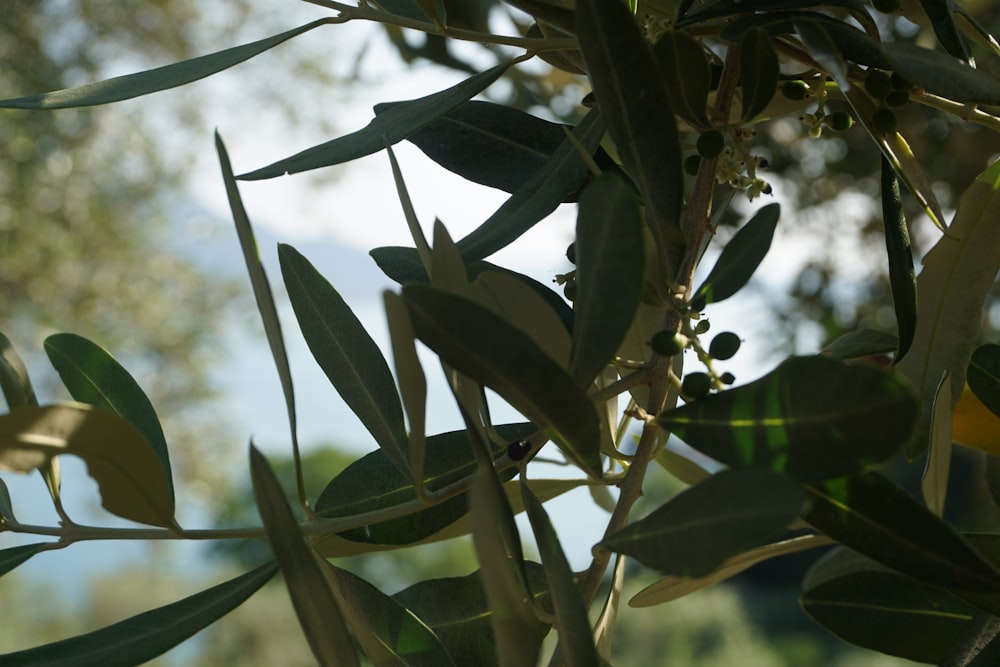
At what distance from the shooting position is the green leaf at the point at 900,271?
0.28 meters

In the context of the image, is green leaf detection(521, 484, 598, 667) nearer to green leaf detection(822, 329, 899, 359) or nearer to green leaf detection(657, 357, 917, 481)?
green leaf detection(657, 357, 917, 481)

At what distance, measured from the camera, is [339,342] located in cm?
30

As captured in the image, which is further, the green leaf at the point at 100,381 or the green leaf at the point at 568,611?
the green leaf at the point at 100,381

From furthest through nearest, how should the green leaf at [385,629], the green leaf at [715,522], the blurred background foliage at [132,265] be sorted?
the blurred background foliage at [132,265], the green leaf at [385,629], the green leaf at [715,522]

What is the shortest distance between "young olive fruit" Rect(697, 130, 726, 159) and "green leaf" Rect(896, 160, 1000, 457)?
3.8 inches

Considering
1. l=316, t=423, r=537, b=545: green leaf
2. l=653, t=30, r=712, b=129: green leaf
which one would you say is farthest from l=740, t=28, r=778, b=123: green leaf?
l=316, t=423, r=537, b=545: green leaf

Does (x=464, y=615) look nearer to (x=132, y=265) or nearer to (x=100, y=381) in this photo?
(x=100, y=381)

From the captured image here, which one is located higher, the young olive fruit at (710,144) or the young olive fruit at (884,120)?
the young olive fruit at (710,144)

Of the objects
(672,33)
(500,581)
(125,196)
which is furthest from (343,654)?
(125,196)

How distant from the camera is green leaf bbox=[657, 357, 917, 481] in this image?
0.58 feet

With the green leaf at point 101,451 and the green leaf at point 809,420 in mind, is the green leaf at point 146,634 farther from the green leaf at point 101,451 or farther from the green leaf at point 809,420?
the green leaf at point 809,420

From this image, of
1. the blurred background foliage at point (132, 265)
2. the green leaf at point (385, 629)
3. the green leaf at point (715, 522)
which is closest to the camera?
the green leaf at point (715, 522)

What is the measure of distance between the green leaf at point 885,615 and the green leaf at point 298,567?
220 mm

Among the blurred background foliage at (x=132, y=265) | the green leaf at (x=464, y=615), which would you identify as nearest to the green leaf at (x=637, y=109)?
the green leaf at (x=464, y=615)
